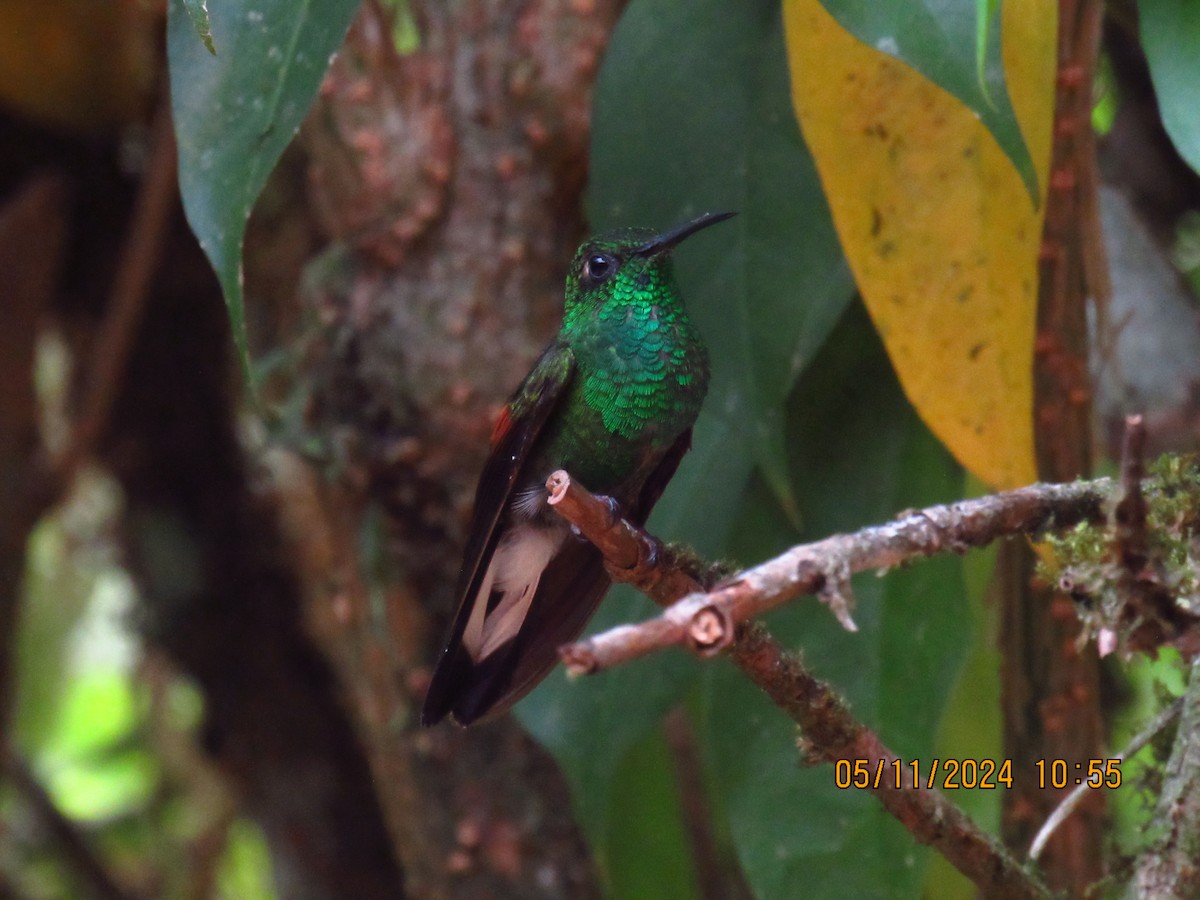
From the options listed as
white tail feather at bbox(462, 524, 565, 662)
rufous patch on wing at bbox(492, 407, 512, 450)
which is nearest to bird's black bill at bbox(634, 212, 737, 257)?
rufous patch on wing at bbox(492, 407, 512, 450)

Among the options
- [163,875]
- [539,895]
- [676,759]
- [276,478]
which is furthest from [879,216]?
[163,875]

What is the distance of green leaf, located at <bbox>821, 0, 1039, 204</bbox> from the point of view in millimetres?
1454

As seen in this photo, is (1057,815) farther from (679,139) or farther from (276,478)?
(276,478)

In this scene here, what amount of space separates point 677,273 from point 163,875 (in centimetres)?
290

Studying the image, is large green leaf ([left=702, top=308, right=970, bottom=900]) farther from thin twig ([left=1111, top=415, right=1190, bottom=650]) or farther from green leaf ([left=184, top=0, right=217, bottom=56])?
green leaf ([left=184, top=0, right=217, bottom=56])

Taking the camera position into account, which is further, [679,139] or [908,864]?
[679,139]

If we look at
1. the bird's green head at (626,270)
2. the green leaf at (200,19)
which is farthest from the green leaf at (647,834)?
the green leaf at (200,19)

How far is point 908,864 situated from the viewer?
6.54 feet

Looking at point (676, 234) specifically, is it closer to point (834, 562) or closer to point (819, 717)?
point (819, 717)

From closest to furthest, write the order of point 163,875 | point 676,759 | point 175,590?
point 676,759 < point 175,590 < point 163,875

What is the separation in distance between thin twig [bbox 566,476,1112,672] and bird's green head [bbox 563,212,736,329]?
2.52ft

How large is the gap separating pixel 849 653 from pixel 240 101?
1.23 m

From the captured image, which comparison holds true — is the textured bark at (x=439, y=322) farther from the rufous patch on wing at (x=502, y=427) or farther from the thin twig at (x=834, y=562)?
the thin twig at (x=834, y=562)

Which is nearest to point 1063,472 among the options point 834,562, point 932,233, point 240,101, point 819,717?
point 932,233
